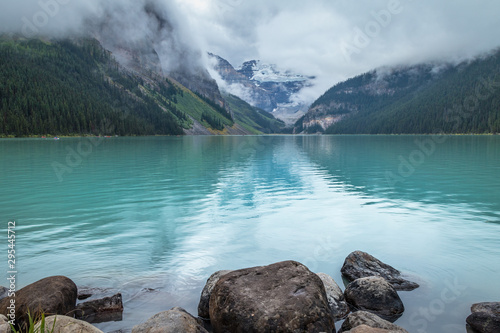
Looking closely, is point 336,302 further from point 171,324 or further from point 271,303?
point 171,324

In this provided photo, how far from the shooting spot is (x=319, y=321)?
324 inches

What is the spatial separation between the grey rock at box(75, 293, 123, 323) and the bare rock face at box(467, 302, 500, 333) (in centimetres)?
1012

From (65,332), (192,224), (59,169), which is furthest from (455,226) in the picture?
(59,169)

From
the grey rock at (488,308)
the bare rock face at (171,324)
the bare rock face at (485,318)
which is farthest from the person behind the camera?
the grey rock at (488,308)

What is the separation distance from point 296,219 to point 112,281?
12898mm

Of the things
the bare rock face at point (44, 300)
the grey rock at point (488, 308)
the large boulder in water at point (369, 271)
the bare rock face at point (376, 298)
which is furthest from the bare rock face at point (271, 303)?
the grey rock at point (488, 308)

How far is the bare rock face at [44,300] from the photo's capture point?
8.95 meters

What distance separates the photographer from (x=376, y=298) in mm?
10734

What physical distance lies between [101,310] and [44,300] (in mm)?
1636

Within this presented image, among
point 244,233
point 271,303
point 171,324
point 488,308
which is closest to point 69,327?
point 171,324

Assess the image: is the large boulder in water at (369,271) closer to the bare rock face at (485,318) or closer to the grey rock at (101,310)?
the bare rock face at (485,318)

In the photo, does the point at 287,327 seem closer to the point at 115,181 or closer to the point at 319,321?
the point at 319,321

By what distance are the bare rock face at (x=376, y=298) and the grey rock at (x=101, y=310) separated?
735cm

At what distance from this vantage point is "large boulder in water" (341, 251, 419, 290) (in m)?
12.3
